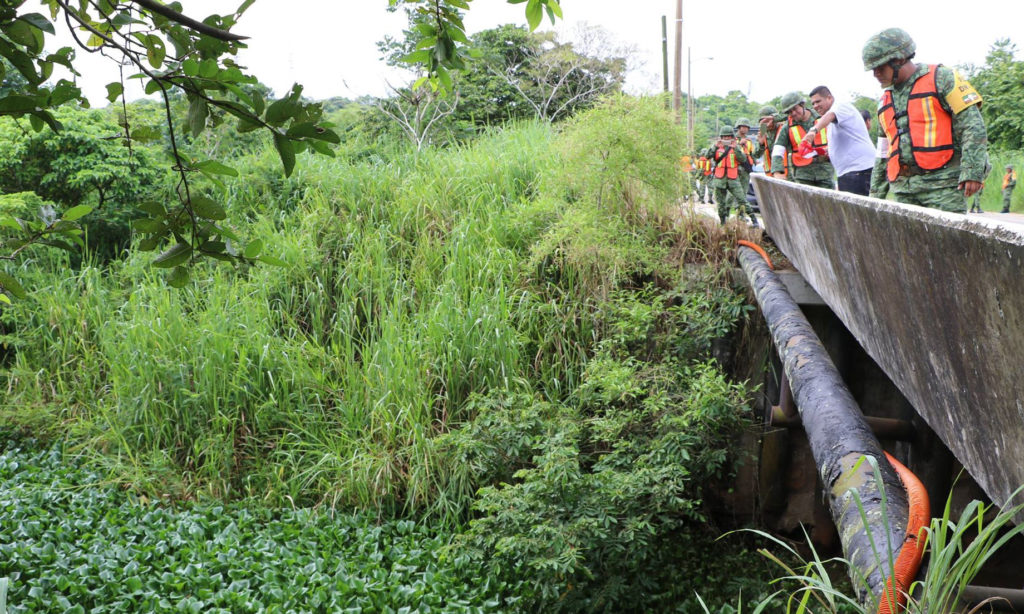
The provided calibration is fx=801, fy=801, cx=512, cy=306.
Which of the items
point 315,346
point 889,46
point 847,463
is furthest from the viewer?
point 315,346

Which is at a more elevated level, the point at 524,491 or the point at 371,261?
the point at 371,261

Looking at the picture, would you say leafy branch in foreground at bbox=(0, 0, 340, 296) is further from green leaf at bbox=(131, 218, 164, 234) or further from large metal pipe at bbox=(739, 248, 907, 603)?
large metal pipe at bbox=(739, 248, 907, 603)

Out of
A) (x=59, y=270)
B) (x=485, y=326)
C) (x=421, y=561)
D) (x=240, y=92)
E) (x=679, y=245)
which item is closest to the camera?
(x=240, y=92)

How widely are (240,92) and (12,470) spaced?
5312 mm

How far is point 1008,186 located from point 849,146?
36.8 ft

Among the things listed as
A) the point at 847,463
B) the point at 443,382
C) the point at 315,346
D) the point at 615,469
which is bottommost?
the point at 615,469

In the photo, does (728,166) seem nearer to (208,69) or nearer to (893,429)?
(893,429)

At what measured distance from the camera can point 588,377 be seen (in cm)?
488

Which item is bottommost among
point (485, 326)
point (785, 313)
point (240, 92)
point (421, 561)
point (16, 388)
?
point (421, 561)

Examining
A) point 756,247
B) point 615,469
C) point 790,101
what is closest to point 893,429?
point 615,469

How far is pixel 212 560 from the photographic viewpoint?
13.9ft

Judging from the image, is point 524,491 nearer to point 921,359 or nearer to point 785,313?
point 785,313

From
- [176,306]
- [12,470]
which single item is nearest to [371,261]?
[176,306]

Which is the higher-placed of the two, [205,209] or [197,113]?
A: [197,113]
